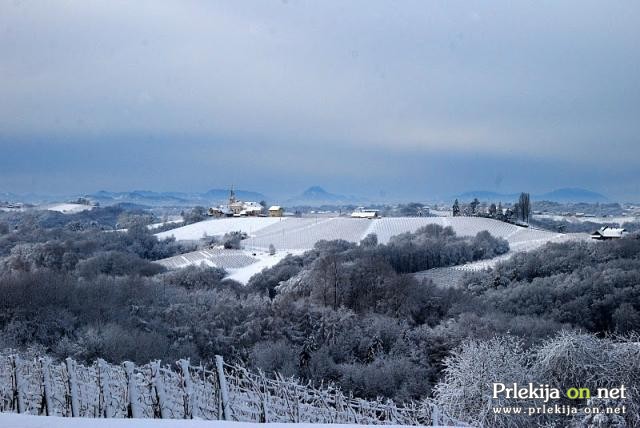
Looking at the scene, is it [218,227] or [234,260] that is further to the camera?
[218,227]

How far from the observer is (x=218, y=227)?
82625mm

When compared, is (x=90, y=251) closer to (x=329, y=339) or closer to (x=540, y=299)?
(x=329, y=339)

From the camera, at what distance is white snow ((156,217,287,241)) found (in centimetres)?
7731

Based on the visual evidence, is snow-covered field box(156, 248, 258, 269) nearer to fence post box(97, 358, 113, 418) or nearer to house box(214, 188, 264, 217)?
house box(214, 188, 264, 217)

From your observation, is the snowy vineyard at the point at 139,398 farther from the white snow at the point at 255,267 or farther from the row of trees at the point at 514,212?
the row of trees at the point at 514,212

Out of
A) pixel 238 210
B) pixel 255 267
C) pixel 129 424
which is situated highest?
pixel 129 424

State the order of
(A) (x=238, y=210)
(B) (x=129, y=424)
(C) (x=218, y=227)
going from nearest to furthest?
(B) (x=129, y=424) < (C) (x=218, y=227) < (A) (x=238, y=210)

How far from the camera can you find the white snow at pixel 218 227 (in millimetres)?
77312

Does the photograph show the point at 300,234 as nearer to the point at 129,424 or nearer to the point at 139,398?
the point at 139,398

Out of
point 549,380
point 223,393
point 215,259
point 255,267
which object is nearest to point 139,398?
point 223,393

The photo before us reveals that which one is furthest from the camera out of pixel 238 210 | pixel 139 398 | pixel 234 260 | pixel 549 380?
pixel 238 210

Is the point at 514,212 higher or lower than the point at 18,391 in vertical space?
lower

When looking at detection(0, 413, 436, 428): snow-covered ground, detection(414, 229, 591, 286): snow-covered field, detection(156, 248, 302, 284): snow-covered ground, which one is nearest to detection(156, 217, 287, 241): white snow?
detection(156, 248, 302, 284): snow-covered ground

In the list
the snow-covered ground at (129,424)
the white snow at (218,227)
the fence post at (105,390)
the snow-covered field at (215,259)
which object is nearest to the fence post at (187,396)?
the fence post at (105,390)
